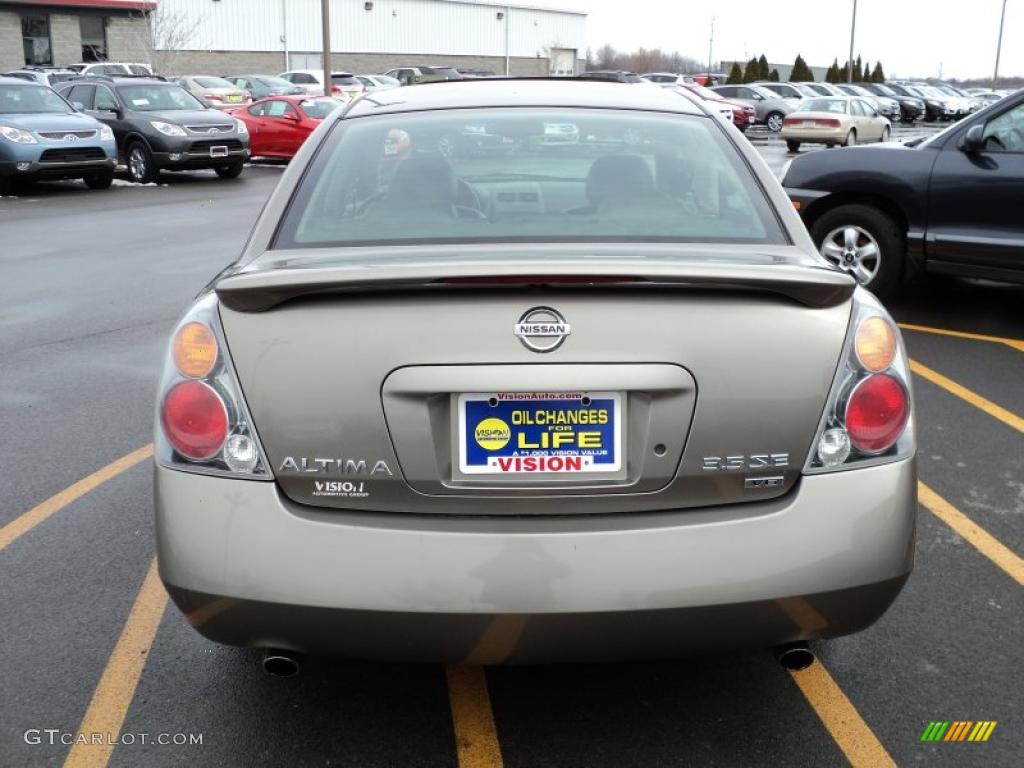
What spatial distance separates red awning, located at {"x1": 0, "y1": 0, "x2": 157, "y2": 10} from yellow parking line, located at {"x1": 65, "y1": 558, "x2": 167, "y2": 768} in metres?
52.1

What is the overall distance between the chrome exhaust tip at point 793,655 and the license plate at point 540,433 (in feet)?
2.08

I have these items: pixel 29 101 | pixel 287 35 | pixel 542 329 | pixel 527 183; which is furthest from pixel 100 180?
pixel 287 35

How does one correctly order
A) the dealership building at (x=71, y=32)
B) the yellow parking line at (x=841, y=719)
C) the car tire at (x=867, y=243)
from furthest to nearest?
the dealership building at (x=71, y=32), the car tire at (x=867, y=243), the yellow parking line at (x=841, y=719)

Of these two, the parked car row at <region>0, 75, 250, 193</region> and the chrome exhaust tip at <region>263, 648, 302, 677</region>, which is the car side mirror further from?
the parked car row at <region>0, 75, 250, 193</region>

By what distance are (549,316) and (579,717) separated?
1.15 m

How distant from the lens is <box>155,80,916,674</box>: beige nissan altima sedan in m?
2.40

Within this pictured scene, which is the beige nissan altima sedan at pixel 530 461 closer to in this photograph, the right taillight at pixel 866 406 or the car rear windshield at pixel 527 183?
the right taillight at pixel 866 406

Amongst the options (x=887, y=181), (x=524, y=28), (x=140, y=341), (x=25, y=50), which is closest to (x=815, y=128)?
(x=887, y=181)

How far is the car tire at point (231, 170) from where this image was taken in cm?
2044

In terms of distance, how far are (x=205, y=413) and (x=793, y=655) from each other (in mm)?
1502

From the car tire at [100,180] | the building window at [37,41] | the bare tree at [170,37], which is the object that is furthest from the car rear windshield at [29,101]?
the building window at [37,41]

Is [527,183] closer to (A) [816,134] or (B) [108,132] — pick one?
(B) [108,132]

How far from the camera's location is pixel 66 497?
4582mm

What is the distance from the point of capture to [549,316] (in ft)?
7.96
